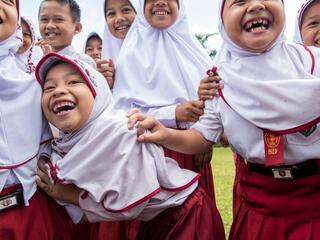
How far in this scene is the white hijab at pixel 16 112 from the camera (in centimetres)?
200

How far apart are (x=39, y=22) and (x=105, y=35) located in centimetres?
68

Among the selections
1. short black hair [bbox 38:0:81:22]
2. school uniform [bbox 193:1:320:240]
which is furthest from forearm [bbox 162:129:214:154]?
short black hair [bbox 38:0:81:22]

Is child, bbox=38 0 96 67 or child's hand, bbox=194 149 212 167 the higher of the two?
child, bbox=38 0 96 67

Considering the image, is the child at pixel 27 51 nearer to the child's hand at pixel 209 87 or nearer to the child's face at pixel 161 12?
the child's face at pixel 161 12

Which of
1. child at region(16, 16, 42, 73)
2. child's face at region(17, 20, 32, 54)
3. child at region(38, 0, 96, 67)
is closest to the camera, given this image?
child at region(16, 16, 42, 73)

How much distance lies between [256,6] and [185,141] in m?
0.74

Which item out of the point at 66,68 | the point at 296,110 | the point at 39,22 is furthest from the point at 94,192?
the point at 39,22

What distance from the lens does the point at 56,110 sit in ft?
6.86

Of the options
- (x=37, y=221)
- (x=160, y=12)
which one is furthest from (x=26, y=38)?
(x=37, y=221)

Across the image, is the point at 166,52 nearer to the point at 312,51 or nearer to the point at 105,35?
the point at 105,35

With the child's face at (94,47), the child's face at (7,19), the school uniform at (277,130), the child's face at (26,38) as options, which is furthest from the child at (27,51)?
the child's face at (94,47)

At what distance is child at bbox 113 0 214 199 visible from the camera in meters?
2.67

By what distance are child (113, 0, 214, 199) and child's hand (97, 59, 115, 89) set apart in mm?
46

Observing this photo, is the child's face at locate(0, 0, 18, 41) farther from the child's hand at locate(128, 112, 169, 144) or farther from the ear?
the ear
